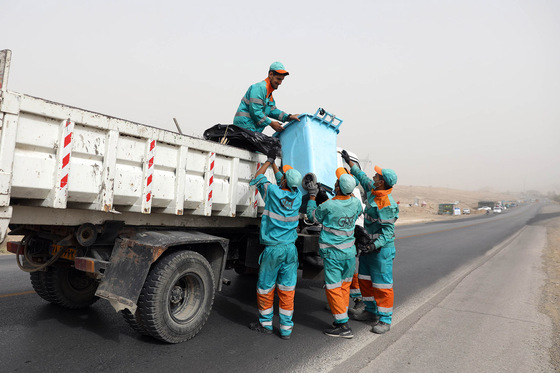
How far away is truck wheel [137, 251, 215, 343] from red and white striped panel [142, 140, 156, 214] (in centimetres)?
52

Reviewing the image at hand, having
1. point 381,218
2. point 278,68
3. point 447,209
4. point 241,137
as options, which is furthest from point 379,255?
point 447,209

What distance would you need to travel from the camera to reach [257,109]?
5.09m

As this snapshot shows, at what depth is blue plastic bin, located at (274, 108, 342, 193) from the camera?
5184mm

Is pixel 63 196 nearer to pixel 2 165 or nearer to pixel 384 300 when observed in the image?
pixel 2 165

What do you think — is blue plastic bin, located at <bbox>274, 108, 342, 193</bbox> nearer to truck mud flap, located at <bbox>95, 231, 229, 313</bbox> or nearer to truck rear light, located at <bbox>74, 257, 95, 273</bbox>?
truck mud flap, located at <bbox>95, 231, 229, 313</bbox>

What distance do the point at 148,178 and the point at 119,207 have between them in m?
0.37

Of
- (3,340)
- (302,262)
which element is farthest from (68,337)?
(302,262)

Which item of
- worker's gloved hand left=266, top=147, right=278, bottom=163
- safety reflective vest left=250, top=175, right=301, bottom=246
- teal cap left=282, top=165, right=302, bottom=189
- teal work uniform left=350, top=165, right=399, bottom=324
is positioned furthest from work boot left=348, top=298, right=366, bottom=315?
worker's gloved hand left=266, top=147, right=278, bottom=163

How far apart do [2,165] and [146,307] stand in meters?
1.60

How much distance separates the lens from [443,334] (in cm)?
424

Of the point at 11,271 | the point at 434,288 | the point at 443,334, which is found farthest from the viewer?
the point at 434,288

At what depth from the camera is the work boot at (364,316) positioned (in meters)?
4.82

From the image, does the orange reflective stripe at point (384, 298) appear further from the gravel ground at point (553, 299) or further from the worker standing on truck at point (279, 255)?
the gravel ground at point (553, 299)

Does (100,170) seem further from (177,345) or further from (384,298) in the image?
(384,298)
